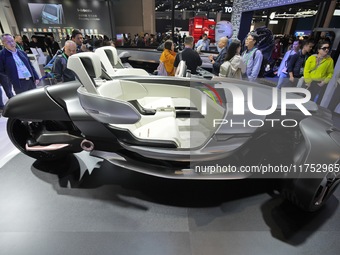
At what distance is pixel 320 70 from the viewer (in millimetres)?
3305

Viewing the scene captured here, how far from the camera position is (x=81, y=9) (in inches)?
432

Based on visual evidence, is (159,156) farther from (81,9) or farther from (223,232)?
(81,9)

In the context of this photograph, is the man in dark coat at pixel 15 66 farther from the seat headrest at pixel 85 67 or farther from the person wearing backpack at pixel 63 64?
the seat headrest at pixel 85 67

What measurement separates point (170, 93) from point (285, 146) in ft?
4.16

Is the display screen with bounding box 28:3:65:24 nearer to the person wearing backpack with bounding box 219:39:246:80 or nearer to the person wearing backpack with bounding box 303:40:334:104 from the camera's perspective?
the person wearing backpack with bounding box 219:39:246:80

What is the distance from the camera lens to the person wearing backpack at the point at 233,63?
2734 mm

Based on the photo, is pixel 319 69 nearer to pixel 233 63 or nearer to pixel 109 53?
pixel 233 63

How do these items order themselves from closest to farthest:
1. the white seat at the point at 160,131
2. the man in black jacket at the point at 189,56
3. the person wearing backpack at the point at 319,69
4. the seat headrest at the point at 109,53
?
the white seat at the point at 160,131, the seat headrest at the point at 109,53, the person wearing backpack at the point at 319,69, the man in black jacket at the point at 189,56

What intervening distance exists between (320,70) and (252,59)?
1320 millimetres

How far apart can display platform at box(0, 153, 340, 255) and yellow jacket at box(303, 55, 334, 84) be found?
2.39 meters

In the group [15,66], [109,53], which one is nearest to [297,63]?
[109,53]

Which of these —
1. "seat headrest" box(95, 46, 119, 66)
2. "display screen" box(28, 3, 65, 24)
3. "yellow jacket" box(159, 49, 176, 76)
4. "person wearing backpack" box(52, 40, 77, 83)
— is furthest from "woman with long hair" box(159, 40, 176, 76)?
"display screen" box(28, 3, 65, 24)

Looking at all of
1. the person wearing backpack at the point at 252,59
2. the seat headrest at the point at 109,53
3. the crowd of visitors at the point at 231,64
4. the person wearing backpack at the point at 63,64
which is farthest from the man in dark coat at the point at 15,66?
the person wearing backpack at the point at 252,59

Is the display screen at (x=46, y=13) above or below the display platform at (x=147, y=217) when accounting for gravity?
above
